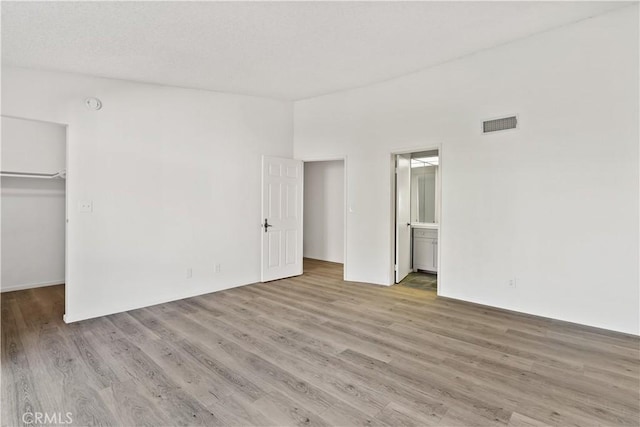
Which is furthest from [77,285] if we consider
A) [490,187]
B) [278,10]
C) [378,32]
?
[490,187]

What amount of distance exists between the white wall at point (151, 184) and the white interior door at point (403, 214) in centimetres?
228

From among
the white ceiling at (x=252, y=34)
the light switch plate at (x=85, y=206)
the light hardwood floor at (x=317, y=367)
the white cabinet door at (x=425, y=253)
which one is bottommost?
the light hardwood floor at (x=317, y=367)

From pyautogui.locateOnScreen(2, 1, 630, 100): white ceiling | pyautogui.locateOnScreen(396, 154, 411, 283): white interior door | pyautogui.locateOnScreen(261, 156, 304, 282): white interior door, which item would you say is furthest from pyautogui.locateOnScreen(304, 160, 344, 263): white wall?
pyautogui.locateOnScreen(2, 1, 630, 100): white ceiling

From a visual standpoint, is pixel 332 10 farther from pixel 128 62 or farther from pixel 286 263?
pixel 286 263

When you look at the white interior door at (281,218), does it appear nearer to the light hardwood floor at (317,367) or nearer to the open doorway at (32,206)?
the light hardwood floor at (317,367)

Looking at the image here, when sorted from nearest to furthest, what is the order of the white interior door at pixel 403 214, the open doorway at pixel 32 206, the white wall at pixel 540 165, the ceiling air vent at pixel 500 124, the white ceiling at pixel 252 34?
the white ceiling at pixel 252 34 < the white wall at pixel 540 165 < the ceiling air vent at pixel 500 124 < the open doorway at pixel 32 206 < the white interior door at pixel 403 214

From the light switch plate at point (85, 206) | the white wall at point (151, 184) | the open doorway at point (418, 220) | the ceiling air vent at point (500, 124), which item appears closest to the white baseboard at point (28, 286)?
the white wall at point (151, 184)

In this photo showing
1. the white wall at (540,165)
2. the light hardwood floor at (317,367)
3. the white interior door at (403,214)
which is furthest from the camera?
the white interior door at (403,214)

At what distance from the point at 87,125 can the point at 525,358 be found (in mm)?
5145

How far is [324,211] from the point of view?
7258mm

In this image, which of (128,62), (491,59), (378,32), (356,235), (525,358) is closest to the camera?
(525,358)

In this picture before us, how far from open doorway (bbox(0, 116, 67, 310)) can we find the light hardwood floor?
120 cm

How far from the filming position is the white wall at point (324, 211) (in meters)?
6.98

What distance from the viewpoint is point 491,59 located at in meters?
3.86
